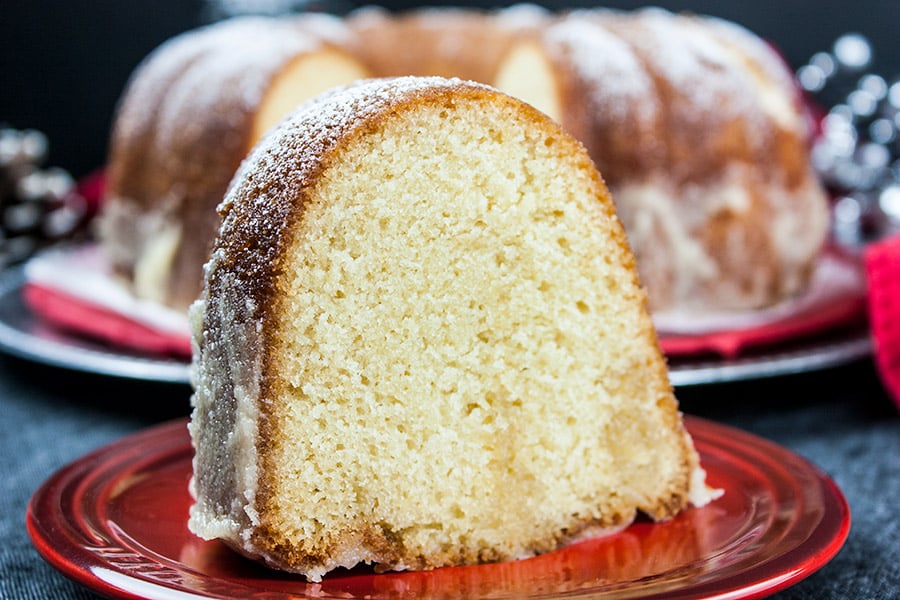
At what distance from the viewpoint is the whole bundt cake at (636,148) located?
231 cm

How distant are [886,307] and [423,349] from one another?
3.41 feet

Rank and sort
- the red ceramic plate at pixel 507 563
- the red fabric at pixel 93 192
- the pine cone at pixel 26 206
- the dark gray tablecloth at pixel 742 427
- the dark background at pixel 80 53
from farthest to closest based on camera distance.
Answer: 1. the dark background at pixel 80 53
2. the red fabric at pixel 93 192
3. the pine cone at pixel 26 206
4. the dark gray tablecloth at pixel 742 427
5. the red ceramic plate at pixel 507 563

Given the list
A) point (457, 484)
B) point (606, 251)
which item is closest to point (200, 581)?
point (457, 484)

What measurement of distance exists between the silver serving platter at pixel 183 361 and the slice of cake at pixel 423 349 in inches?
20.2

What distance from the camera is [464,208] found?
3.92 ft

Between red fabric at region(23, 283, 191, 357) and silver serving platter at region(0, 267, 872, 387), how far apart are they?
0.02 metres

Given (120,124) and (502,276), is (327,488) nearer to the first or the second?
(502,276)

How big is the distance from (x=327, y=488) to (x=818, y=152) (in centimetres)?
236

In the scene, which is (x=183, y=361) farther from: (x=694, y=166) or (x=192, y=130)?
(x=694, y=166)

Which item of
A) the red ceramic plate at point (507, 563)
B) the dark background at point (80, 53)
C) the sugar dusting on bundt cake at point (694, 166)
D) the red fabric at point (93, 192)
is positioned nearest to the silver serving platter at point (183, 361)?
the sugar dusting on bundt cake at point (694, 166)

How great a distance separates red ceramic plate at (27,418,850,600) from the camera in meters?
1.05

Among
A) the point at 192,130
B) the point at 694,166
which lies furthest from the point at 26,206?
the point at 694,166

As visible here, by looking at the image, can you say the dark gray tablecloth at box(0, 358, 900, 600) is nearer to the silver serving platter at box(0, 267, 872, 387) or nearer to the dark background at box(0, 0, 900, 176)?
the silver serving platter at box(0, 267, 872, 387)

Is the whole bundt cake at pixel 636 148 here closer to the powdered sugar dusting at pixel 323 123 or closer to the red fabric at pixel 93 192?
the red fabric at pixel 93 192
